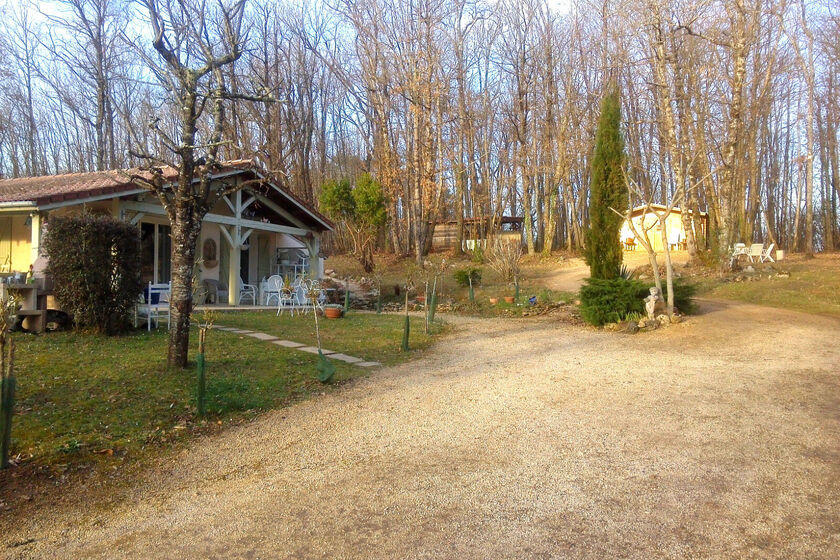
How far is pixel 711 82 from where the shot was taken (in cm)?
2062

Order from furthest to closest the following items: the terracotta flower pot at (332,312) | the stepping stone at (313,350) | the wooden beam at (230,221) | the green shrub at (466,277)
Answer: the green shrub at (466,277) < the terracotta flower pot at (332,312) < the wooden beam at (230,221) < the stepping stone at (313,350)

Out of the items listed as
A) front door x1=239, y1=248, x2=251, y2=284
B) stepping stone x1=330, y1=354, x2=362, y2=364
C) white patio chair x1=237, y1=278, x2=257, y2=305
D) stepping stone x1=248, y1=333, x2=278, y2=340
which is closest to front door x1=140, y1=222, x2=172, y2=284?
white patio chair x1=237, y1=278, x2=257, y2=305

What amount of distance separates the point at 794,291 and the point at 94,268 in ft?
48.5

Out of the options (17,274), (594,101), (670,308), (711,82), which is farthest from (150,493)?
(594,101)

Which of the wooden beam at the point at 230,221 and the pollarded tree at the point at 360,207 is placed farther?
the pollarded tree at the point at 360,207

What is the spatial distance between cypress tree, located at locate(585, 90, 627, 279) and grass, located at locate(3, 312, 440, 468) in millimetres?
5102

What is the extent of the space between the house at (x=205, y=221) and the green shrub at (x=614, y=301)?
6.52 m

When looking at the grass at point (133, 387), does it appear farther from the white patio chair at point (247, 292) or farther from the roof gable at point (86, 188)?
the white patio chair at point (247, 292)

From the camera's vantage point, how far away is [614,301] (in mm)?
10852

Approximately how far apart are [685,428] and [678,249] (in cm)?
2641

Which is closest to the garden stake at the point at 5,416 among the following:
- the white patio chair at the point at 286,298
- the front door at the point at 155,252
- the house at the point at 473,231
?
the white patio chair at the point at 286,298

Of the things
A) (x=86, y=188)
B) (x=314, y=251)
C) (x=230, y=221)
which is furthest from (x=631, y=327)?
(x=86, y=188)

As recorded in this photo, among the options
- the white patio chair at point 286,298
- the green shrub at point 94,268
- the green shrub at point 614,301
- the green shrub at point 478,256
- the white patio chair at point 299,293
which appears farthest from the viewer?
the green shrub at point 478,256

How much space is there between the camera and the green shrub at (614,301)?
35.5 ft
